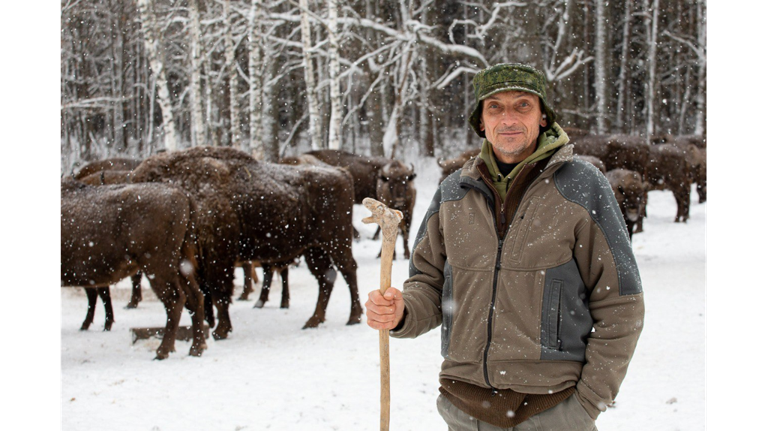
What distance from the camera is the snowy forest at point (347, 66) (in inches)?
677

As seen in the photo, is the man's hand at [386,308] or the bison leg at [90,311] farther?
the bison leg at [90,311]

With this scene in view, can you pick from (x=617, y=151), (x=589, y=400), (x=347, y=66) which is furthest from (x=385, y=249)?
(x=347, y=66)

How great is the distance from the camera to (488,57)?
86.5 ft

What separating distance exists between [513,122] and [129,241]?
196 inches

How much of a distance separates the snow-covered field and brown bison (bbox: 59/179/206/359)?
692 mm

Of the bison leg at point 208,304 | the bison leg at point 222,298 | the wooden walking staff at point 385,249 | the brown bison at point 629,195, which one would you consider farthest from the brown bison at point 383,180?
the wooden walking staff at point 385,249

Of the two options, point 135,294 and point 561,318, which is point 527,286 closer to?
point 561,318

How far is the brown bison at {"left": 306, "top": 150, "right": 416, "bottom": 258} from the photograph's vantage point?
13117mm

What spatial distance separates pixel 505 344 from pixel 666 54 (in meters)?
32.1

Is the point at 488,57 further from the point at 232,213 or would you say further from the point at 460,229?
the point at 460,229

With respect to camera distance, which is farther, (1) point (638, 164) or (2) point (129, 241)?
(1) point (638, 164)

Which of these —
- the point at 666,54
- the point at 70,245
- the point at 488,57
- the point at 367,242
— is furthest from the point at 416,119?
the point at 70,245

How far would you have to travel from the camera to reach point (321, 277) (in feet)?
27.1

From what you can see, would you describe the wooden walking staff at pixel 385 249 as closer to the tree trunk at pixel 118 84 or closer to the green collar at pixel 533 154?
the green collar at pixel 533 154
